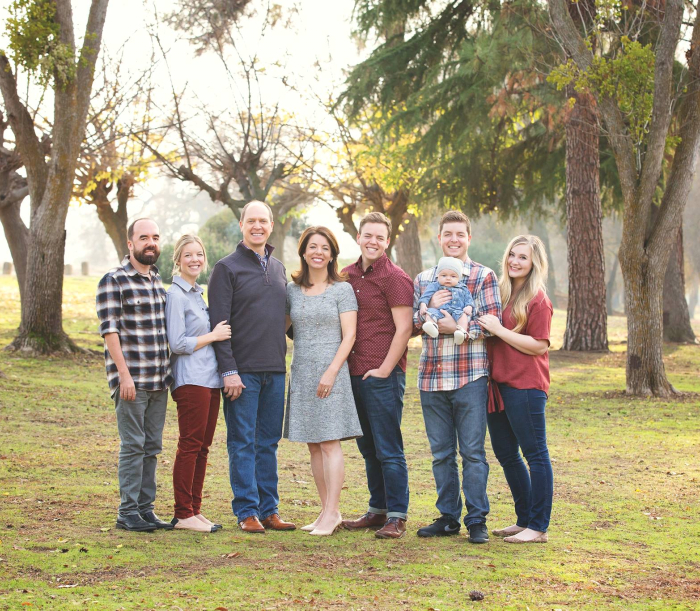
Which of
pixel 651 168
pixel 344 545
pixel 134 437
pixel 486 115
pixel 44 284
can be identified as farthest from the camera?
pixel 486 115

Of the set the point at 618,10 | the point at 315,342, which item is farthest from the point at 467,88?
the point at 315,342

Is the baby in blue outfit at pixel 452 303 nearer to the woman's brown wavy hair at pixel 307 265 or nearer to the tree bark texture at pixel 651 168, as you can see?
the woman's brown wavy hair at pixel 307 265

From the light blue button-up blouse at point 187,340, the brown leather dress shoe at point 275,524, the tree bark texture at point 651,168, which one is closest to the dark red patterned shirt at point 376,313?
the light blue button-up blouse at point 187,340

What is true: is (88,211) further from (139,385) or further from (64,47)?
(139,385)

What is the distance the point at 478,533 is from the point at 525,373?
0.99m

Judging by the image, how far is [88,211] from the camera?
8331 cm

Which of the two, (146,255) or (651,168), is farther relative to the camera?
(651,168)

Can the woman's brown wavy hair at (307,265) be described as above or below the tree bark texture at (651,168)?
below

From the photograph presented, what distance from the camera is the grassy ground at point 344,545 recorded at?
4035 mm

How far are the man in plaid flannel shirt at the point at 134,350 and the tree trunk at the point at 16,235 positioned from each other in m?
12.5

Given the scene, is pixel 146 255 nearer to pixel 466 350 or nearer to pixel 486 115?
pixel 466 350

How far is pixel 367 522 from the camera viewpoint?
5.48 meters

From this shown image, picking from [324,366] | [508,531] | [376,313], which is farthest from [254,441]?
[508,531]

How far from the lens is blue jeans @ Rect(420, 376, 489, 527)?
5.07 m
